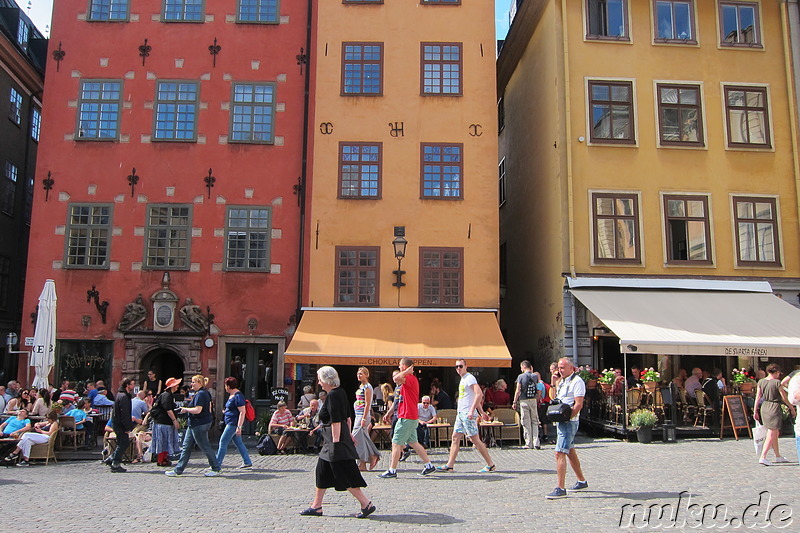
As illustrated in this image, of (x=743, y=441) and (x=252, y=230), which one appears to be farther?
(x=252, y=230)

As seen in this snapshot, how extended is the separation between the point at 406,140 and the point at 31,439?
1102 centimetres

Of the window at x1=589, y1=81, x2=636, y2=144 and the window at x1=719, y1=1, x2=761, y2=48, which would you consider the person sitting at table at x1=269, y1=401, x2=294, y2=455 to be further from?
the window at x1=719, y1=1, x2=761, y2=48

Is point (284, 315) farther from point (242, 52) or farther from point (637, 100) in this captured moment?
point (637, 100)

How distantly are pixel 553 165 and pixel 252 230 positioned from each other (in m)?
8.04

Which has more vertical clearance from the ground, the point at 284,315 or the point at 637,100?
the point at 637,100

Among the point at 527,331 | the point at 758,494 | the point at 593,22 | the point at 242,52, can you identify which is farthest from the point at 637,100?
the point at 758,494

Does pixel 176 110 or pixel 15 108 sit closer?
pixel 176 110

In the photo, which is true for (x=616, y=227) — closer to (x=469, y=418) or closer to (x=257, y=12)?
(x=469, y=418)

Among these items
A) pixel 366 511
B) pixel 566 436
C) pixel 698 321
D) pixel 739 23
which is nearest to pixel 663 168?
pixel 698 321

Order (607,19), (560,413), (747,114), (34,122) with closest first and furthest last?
(560,413), (747,114), (607,19), (34,122)

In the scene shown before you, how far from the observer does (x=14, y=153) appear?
24.8 m

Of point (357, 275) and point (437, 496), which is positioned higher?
point (357, 275)

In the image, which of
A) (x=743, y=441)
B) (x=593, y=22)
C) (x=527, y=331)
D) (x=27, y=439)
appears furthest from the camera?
(x=527, y=331)

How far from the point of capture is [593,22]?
63.2 ft
